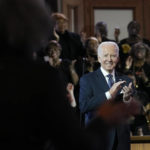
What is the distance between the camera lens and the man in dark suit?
4.62 metres

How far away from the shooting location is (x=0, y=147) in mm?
2006

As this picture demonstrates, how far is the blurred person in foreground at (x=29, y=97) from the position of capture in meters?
1.98

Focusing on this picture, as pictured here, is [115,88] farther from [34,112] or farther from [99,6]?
[99,6]

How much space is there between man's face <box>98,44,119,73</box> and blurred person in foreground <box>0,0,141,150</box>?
2863 millimetres

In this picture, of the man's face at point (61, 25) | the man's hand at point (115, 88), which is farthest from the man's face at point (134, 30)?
the man's hand at point (115, 88)

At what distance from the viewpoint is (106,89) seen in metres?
4.81

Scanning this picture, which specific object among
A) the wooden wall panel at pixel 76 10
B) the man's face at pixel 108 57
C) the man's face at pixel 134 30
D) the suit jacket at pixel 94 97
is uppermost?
the wooden wall panel at pixel 76 10

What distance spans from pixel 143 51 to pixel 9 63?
17.1 ft

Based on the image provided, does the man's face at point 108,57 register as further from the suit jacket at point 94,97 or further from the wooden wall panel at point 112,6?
the wooden wall panel at point 112,6

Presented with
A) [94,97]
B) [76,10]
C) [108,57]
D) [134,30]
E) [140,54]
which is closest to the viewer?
[94,97]

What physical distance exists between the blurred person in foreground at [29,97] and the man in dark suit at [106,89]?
99.0 inches

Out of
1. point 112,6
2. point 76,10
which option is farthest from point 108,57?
point 112,6

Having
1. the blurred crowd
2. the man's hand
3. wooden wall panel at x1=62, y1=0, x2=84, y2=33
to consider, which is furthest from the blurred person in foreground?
wooden wall panel at x1=62, y1=0, x2=84, y2=33

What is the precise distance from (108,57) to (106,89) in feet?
1.00
